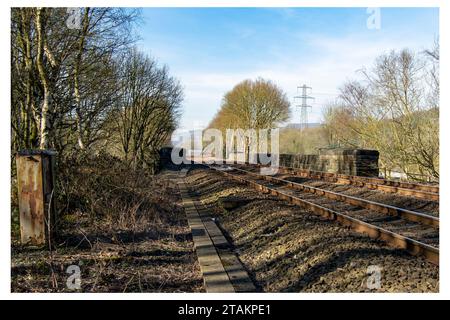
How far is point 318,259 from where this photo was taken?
571 cm

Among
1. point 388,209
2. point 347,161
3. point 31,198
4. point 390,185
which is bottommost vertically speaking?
point 388,209

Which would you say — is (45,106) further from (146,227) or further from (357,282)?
(357,282)

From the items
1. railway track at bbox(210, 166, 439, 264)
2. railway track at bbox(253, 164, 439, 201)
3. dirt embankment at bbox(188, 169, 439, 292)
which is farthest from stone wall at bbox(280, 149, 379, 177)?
dirt embankment at bbox(188, 169, 439, 292)

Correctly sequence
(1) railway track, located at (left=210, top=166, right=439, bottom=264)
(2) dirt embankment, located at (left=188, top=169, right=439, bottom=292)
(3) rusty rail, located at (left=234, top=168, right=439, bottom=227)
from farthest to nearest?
(3) rusty rail, located at (left=234, top=168, right=439, bottom=227) → (1) railway track, located at (left=210, top=166, right=439, bottom=264) → (2) dirt embankment, located at (left=188, top=169, right=439, bottom=292)

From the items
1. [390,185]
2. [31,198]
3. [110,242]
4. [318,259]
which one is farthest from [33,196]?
[390,185]

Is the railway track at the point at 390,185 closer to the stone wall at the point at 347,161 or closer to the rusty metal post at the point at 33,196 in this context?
the stone wall at the point at 347,161

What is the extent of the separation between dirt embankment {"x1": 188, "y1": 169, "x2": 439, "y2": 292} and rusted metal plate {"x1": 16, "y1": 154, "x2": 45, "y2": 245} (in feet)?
11.0

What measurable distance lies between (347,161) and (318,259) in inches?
632

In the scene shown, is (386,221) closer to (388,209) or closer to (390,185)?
(388,209)

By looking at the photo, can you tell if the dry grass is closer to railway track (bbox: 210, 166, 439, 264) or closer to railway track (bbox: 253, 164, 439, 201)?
railway track (bbox: 210, 166, 439, 264)

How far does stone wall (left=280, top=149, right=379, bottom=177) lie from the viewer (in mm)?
19734

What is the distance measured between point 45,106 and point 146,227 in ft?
11.6

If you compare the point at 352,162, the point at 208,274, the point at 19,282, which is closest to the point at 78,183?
the point at 19,282
